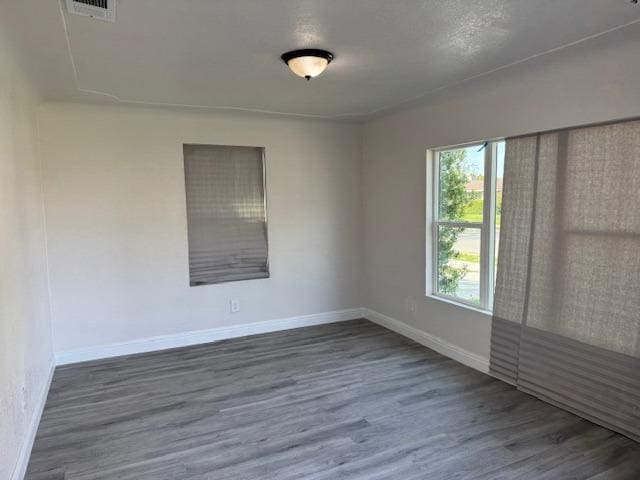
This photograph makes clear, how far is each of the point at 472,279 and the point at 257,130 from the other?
272cm

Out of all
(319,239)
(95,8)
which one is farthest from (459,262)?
(95,8)

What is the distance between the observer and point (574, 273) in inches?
114

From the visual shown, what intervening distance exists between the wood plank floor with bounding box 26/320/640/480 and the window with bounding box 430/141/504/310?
727 mm

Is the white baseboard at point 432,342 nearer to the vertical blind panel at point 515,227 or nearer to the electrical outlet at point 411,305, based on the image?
the electrical outlet at point 411,305

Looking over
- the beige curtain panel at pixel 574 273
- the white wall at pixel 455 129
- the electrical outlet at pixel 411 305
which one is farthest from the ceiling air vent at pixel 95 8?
the electrical outlet at pixel 411 305

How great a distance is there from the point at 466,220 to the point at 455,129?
0.82 metres

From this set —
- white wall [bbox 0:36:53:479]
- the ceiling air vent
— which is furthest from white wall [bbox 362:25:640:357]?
white wall [bbox 0:36:53:479]

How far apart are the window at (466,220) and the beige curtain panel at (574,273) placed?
22 centimetres

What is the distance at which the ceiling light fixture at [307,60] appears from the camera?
263cm

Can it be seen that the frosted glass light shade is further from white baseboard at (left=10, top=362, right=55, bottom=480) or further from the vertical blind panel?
white baseboard at (left=10, top=362, right=55, bottom=480)

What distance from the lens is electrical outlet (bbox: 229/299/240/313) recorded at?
4.67 meters

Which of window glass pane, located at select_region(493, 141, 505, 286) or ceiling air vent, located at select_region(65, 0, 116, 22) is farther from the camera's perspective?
window glass pane, located at select_region(493, 141, 505, 286)

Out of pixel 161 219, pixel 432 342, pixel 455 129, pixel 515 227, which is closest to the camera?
pixel 515 227

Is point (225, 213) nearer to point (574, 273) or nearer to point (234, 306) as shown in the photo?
point (234, 306)
